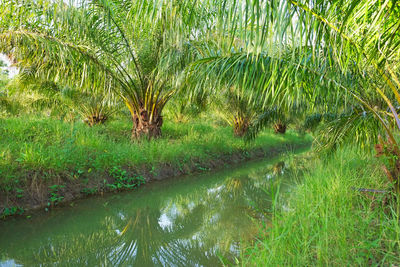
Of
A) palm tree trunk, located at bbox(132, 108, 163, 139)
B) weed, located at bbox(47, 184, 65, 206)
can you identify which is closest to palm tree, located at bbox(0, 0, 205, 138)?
palm tree trunk, located at bbox(132, 108, 163, 139)

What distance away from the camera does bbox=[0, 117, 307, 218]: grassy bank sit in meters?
3.97

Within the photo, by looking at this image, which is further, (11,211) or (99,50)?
(99,50)

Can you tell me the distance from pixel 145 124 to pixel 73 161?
270 centimetres

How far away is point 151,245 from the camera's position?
304 centimetres

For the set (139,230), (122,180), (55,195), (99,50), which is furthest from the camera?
(99,50)

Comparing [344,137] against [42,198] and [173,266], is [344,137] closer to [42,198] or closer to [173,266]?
[173,266]

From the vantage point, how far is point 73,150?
4.95 meters

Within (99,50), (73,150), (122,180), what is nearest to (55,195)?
(73,150)

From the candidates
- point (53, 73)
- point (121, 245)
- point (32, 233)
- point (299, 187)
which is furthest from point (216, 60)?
point (53, 73)

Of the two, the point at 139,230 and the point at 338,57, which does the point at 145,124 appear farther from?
the point at 338,57

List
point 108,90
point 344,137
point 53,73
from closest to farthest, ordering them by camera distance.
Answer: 1. point 344,137
2. point 53,73
3. point 108,90

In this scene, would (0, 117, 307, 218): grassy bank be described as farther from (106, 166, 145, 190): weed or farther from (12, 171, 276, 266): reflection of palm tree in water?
(12, 171, 276, 266): reflection of palm tree in water

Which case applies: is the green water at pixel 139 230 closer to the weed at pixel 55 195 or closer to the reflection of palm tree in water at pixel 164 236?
the reflection of palm tree in water at pixel 164 236

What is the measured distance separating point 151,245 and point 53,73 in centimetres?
386
